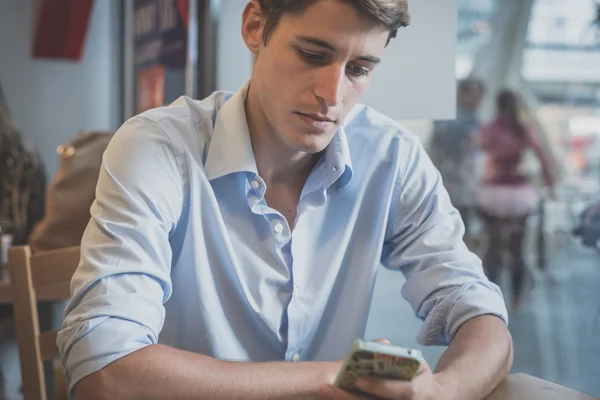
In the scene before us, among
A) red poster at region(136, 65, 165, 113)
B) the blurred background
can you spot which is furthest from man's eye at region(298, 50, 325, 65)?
red poster at region(136, 65, 165, 113)

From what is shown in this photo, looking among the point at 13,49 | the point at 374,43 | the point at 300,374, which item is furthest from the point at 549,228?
the point at 13,49

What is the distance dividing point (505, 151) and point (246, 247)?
2329mm

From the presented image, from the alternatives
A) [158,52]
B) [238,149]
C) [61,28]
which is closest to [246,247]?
[238,149]

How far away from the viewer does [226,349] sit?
1.44m

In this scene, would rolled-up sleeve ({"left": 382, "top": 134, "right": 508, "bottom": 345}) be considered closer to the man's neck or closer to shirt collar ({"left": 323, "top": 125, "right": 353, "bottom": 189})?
shirt collar ({"left": 323, "top": 125, "right": 353, "bottom": 189})

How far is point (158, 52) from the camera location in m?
4.45

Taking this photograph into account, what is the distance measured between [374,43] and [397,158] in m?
0.29

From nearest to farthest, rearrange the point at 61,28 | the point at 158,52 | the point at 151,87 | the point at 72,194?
1. the point at 72,194
2. the point at 158,52
3. the point at 151,87
4. the point at 61,28

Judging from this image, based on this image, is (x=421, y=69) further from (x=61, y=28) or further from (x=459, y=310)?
(x=61, y=28)

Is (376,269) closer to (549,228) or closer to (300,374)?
(300,374)

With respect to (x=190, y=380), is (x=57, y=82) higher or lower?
higher

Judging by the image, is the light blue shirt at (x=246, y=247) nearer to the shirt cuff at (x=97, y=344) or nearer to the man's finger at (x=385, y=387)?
the shirt cuff at (x=97, y=344)

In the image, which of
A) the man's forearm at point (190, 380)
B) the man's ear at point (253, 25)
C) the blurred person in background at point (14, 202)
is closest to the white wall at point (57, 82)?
the blurred person in background at point (14, 202)

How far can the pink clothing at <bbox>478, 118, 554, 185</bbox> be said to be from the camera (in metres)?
3.48
